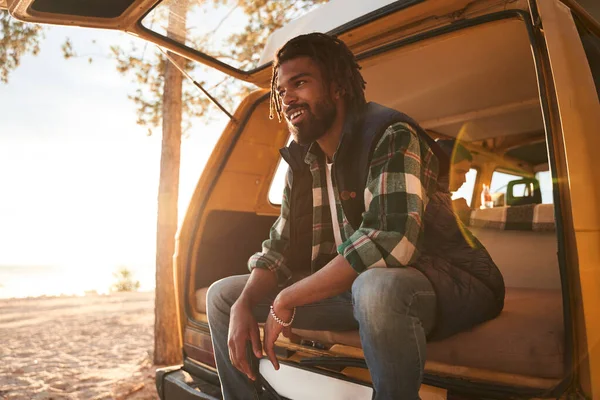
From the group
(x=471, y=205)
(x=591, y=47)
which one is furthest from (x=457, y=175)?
(x=591, y=47)

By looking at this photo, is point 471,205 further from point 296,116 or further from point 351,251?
point 351,251

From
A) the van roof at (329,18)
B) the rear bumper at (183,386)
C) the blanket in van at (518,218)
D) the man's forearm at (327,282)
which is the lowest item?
the rear bumper at (183,386)

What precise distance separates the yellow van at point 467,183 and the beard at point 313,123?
1.76 ft

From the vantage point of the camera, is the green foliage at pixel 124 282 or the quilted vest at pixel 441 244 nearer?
the quilted vest at pixel 441 244

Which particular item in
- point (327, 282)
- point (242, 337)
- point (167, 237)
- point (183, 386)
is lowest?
point (183, 386)

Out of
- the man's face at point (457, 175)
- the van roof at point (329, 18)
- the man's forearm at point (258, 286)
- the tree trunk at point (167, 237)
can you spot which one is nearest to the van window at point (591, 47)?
the van roof at point (329, 18)

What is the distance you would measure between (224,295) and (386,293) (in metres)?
0.98

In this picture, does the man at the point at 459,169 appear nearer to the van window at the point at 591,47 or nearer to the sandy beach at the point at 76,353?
the van window at the point at 591,47

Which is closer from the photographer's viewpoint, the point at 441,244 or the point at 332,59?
the point at 441,244

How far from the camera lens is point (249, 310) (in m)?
1.96

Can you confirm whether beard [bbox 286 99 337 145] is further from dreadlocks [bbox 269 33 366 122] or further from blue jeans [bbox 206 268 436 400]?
blue jeans [bbox 206 268 436 400]

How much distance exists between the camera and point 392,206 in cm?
161

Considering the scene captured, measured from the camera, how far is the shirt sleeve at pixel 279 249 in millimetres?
2121

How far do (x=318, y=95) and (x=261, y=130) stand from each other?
1.08 metres
